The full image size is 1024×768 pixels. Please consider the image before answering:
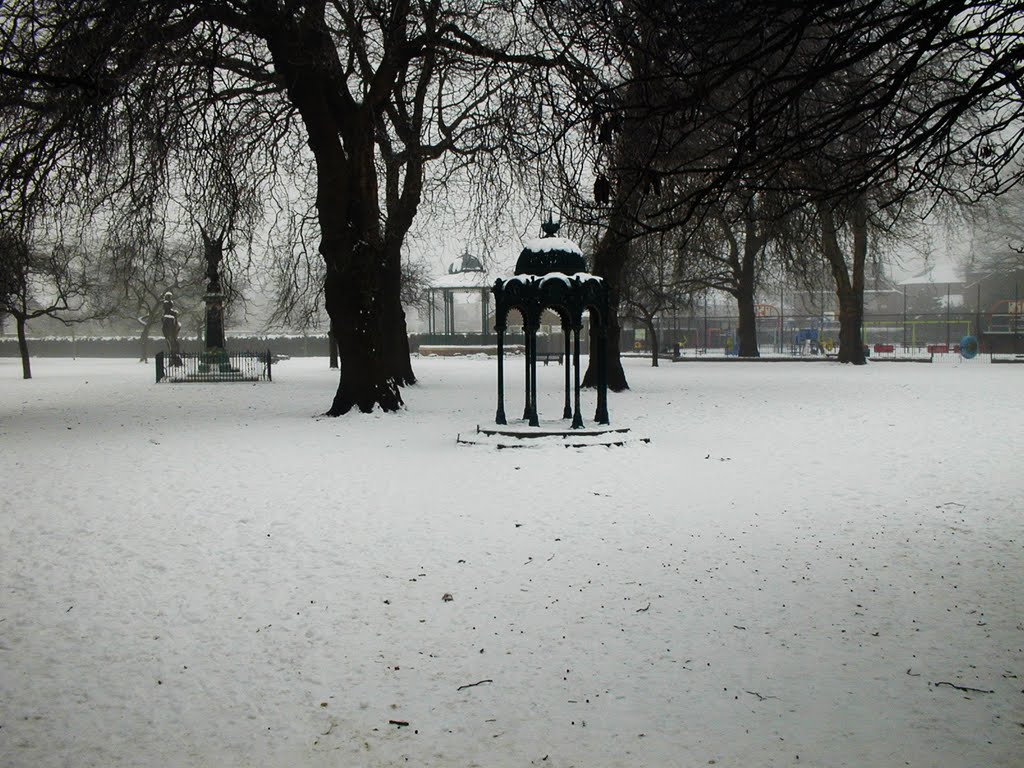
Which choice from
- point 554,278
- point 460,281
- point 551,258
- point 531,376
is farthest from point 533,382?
point 460,281

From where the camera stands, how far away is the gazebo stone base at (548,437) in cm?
1254

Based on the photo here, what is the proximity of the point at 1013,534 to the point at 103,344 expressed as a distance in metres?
75.4

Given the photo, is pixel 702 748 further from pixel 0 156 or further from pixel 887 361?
pixel 887 361

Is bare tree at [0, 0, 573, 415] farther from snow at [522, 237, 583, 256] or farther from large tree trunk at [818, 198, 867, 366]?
large tree trunk at [818, 198, 867, 366]

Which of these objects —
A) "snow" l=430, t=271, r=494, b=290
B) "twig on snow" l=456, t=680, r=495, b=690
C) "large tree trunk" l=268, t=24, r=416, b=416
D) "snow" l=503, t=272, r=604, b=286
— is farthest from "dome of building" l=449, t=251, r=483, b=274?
"twig on snow" l=456, t=680, r=495, b=690

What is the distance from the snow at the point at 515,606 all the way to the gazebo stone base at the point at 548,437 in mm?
460

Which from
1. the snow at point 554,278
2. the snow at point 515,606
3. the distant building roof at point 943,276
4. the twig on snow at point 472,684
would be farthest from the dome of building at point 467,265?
the twig on snow at point 472,684

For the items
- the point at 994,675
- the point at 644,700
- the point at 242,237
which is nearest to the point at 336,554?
the point at 644,700

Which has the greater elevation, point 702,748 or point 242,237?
point 242,237

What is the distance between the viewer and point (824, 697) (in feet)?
14.3

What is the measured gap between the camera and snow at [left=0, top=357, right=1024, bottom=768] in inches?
158

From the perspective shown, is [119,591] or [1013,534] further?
[1013,534]

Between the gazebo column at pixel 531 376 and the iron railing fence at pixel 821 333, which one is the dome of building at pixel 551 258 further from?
the iron railing fence at pixel 821 333

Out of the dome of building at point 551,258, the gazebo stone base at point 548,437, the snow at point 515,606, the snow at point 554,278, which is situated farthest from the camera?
the dome of building at point 551,258
